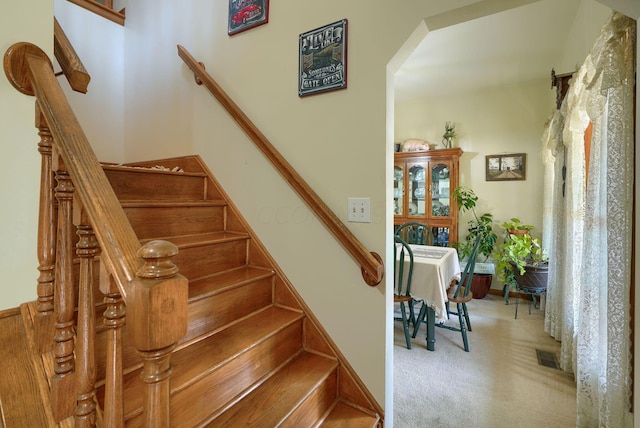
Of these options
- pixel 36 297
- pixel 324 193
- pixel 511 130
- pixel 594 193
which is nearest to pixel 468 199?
pixel 511 130

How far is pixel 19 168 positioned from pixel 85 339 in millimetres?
667

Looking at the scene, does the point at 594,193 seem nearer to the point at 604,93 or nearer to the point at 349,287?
the point at 604,93

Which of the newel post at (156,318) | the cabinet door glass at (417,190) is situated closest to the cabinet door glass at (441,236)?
the cabinet door glass at (417,190)

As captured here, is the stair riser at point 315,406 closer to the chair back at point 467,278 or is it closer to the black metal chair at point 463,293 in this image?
the black metal chair at point 463,293

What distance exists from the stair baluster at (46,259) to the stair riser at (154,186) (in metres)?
0.80

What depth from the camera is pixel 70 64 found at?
1033mm

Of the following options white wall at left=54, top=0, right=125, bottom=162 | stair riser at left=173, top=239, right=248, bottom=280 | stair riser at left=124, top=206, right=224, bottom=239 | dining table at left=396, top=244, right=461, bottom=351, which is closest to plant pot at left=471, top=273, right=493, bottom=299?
dining table at left=396, top=244, right=461, bottom=351

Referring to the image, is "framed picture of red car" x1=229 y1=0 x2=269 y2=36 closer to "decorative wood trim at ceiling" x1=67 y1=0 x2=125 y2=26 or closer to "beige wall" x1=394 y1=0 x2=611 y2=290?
"decorative wood trim at ceiling" x1=67 y1=0 x2=125 y2=26

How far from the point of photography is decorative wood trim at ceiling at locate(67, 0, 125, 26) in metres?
2.56

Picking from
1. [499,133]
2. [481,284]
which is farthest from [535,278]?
[499,133]

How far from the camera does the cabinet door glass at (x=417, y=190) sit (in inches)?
175

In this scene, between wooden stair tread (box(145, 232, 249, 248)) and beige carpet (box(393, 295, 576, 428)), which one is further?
beige carpet (box(393, 295, 576, 428))

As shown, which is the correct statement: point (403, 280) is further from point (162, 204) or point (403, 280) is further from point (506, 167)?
point (506, 167)

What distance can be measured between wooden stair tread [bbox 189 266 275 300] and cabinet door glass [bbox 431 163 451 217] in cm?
334
